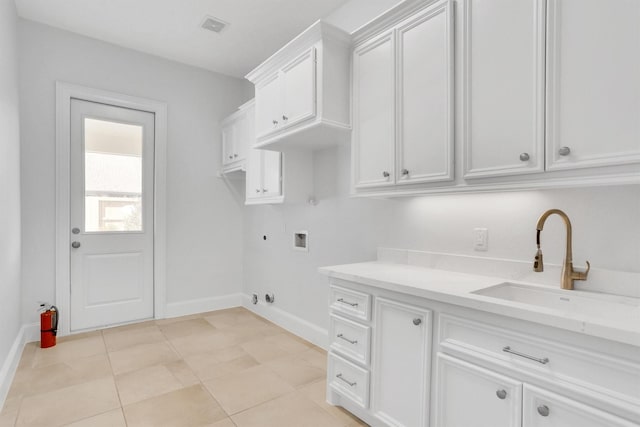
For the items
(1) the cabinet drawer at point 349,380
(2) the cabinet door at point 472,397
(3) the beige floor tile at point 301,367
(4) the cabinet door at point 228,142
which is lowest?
(3) the beige floor tile at point 301,367

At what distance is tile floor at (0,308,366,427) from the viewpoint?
2025 millimetres

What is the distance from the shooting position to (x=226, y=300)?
430 centimetres

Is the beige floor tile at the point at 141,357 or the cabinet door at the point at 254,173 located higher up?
the cabinet door at the point at 254,173

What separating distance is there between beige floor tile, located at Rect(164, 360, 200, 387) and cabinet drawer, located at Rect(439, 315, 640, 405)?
1.85 m

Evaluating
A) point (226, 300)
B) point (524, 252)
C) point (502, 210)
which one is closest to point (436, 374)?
point (524, 252)

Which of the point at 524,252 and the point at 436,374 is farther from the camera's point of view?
the point at 524,252

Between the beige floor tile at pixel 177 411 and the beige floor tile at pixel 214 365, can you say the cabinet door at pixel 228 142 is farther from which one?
the beige floor tile at pixel 177 411

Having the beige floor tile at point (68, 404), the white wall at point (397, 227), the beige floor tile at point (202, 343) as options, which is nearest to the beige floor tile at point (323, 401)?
the white wall at point (397, 227)

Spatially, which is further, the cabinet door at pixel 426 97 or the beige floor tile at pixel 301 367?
the beige floor tile at pixel 301 367

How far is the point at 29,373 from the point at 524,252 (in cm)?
348

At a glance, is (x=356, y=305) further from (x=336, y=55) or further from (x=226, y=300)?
(x=226, y=300)

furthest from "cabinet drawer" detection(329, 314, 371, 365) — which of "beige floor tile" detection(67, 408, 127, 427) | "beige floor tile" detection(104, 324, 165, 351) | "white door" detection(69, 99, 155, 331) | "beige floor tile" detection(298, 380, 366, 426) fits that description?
"white door" detection(69, 99, 155, 331)

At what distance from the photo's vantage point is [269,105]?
9.01ft

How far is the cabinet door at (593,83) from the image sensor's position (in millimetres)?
1206
